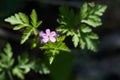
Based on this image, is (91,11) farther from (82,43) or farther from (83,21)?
(82,43)

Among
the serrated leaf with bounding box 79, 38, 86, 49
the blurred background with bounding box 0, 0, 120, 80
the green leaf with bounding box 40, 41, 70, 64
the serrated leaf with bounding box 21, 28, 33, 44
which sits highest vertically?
the serrated leaf with bounding box 21, 28, 33, 44

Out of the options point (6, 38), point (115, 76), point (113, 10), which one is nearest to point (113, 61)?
point (115, 76)

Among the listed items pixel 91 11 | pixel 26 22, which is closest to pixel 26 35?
pixel 26 22

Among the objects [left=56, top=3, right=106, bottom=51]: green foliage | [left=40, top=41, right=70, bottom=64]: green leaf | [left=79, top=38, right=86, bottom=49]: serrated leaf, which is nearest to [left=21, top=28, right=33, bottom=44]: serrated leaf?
[left=40, top=41, right=70, bottom=64]: green leaf

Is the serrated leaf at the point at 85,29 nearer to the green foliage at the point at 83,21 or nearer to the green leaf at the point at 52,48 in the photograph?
the green foliage at the point at 83,21

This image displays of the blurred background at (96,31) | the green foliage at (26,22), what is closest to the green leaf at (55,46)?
the green foliage at (26,22)

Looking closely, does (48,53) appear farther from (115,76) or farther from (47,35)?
(115,76)

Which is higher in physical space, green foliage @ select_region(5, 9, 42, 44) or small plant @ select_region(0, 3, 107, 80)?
green foliage @ select_region(5, 9, 42, 44)

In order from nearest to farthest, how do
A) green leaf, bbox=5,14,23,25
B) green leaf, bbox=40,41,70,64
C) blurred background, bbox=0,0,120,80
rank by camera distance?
1. green leaf, bbox=40,41,70,64
2. green leaf, bbox=5,14,23,25
3. blurred background, bbox=0,0,120,80

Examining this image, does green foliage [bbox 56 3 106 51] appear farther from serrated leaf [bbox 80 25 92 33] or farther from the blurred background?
the blurred background
